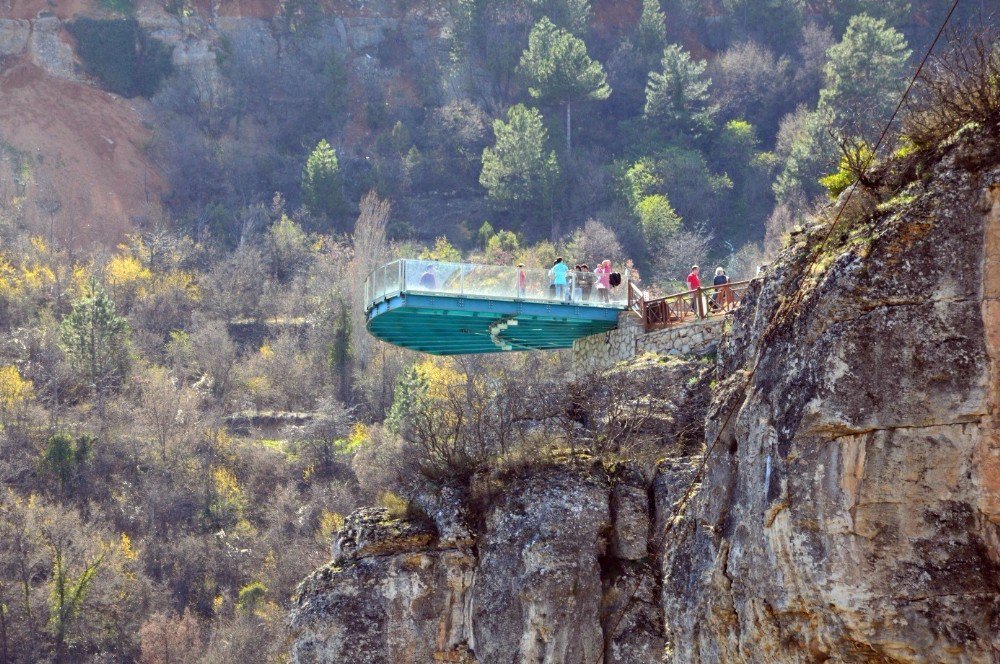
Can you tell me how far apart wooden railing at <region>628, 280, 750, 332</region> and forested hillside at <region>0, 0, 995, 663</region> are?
1428 cm

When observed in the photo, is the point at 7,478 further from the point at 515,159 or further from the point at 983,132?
the point at 983,132

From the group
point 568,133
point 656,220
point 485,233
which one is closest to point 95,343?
point 485,233

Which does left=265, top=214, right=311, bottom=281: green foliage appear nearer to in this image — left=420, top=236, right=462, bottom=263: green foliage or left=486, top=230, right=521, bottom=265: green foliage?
left=420, top=236, right=462, bottom=263: green foliage

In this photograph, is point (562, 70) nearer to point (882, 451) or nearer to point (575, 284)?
point (575, 284)

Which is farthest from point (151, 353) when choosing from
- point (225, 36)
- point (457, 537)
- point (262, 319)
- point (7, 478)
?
point (457, 537)

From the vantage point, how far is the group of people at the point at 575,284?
27.4 meters

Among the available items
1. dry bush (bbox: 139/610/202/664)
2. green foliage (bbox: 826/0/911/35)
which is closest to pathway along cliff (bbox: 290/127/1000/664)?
dry bush (bbox: 139/610/202/664)

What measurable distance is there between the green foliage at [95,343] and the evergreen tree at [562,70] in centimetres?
2314

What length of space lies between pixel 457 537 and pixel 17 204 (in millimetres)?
60733

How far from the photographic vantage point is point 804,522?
44.3 feet

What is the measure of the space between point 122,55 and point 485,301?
61.2 m

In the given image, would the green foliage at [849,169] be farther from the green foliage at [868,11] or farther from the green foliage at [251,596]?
the green foliage at [868,11]

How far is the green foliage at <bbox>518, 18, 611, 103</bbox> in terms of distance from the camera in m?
74.1

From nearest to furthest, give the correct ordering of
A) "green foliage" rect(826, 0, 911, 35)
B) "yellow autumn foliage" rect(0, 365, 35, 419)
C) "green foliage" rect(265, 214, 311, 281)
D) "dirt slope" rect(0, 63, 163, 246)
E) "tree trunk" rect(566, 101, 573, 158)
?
"yellow autumn foliage" rect(0, 365, 35, 419) < "green foliage" rect(826, 0, 911, 35) < "green foliage" rect(265, 214, 311, 281) < "tree trunk" rect(566, 101, 573, 158) < "dirt slope" rect(0, 63, 163, 246)
